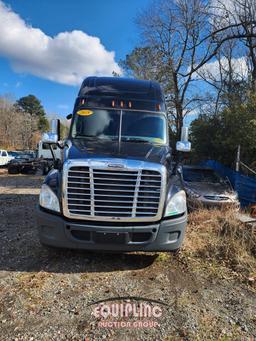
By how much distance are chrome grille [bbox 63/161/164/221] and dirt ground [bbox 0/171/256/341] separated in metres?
0.89

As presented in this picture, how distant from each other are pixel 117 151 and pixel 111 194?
81cm

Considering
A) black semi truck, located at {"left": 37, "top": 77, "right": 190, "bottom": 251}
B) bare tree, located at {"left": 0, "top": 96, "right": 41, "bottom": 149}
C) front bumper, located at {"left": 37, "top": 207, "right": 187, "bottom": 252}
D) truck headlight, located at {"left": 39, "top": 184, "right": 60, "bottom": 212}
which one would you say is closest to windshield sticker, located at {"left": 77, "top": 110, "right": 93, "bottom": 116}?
black semi truck, located at {"left": 37, "top": 77, "right": 190, "bottom": 251}

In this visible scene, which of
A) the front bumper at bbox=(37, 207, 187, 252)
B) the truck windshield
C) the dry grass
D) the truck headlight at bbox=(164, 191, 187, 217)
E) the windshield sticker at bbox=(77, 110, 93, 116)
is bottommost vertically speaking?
the dry grass

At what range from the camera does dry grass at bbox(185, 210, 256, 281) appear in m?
5.23

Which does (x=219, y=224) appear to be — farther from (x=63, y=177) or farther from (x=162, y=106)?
(x=63, y=177)

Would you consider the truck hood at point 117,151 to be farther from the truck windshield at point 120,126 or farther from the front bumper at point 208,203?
the front bumper at point 208,203

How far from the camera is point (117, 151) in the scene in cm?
504

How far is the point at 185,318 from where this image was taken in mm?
3678

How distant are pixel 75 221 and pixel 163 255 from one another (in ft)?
5.64

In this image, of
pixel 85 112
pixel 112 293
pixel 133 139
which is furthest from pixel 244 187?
pixel 112 293

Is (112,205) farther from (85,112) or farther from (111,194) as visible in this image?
(85,112)

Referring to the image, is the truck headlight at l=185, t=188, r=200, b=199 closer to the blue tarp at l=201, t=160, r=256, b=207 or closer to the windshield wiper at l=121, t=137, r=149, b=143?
the blue tarp at l=201, t=160, r=256, b=207

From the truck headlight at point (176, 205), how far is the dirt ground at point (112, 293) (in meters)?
0.93

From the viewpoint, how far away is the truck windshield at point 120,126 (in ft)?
19.6
